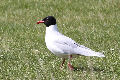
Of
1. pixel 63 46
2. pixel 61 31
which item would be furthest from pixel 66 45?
pixel 61 31

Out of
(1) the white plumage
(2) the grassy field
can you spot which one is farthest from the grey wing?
(2) the grassy field

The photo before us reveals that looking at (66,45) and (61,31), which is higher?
(66,45)

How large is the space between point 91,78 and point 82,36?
723 centimetres

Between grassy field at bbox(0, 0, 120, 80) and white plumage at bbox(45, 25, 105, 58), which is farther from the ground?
white plumage at bbox(45, 25, 105, 58)

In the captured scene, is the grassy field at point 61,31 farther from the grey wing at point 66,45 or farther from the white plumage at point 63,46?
the grey wing at point 66,45

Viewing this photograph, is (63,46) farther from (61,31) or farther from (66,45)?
(61,31)

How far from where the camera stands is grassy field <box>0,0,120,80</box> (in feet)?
34.9

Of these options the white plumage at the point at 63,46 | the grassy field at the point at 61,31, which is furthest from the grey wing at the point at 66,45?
the grassy field at the point at 61,31

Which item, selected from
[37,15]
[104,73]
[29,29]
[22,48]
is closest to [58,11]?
[37,15]

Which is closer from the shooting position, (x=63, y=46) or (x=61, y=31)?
(x=63, y=46)

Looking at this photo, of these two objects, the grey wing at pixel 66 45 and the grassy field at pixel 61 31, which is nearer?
the grassy field at pixel 61 31

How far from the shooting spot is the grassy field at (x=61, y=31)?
10.6 metres

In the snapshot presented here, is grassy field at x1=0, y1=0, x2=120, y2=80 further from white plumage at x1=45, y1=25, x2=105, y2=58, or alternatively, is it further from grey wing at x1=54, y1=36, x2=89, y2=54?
grey wing at x1=54, y1=36, x2=89, y2=54

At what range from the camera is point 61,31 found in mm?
18594
